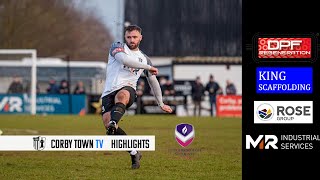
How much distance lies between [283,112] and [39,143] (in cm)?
413

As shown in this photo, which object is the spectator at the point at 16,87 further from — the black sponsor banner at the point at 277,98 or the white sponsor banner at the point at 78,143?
the black sponsor banner at the point at 277,98

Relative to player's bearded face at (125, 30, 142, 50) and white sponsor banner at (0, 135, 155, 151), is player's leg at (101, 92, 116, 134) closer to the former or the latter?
white sponsor banner at (0, 135, 155, 151)

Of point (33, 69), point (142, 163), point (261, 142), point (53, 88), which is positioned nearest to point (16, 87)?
point (53, 88)

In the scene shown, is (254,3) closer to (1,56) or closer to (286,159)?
(286,159)

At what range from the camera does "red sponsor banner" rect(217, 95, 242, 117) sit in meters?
37.3

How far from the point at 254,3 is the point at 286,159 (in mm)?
2144

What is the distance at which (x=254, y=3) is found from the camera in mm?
11969

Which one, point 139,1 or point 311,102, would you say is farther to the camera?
point 139,1

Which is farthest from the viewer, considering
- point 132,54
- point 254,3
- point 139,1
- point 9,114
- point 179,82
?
point 179,82

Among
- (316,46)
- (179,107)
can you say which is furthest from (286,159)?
(179,107)

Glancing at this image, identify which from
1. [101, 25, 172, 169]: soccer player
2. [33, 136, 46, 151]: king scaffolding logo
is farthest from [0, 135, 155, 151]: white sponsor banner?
[101, 25, 172, 169]: soccer player

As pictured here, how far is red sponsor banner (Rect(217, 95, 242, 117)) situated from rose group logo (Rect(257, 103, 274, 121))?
24962 millimetres

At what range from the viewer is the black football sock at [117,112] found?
45.0ft

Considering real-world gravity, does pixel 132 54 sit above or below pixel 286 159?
above
